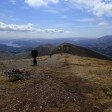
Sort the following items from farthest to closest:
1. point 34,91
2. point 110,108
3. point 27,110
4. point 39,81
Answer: point 39,81 < point 34,91 < point 110,108 < point 27,110

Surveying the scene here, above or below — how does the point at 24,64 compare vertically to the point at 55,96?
below

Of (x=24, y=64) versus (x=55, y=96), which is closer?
(x=55, y=96)

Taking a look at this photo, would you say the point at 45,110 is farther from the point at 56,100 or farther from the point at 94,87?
the point at 94,87

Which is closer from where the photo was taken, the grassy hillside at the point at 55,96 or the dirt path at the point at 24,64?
the grassy hillside at the point at 55,96

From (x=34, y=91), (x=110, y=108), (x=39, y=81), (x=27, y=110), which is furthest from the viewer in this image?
(x=39, y=81)

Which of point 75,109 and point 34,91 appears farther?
point 34,91

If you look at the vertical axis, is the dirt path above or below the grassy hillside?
below

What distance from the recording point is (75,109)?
20703 millimetres

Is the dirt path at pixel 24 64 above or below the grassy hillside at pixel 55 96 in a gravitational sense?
below

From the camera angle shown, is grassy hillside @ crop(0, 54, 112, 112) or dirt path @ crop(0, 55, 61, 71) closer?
grassy hillside @ crop(0, 54, 112, 112)

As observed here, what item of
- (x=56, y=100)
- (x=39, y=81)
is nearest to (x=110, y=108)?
(x=56, y=100)

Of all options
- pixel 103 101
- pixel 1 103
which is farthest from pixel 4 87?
pixel 103 101

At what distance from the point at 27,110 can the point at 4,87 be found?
9.19 metres

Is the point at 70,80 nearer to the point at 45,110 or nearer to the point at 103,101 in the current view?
the point at 103,101
